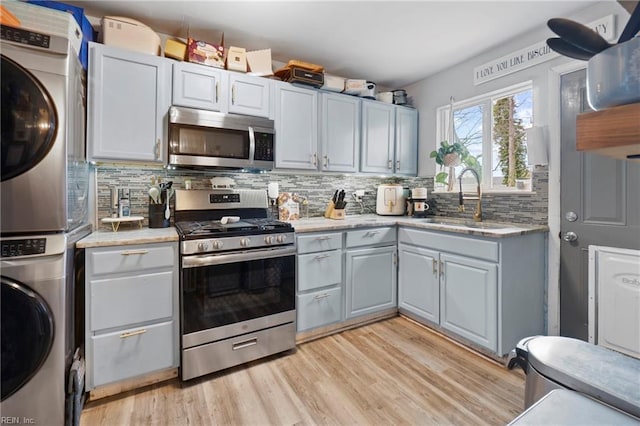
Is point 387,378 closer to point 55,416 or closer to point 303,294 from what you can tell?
point 303,294

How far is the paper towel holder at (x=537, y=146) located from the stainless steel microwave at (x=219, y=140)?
1.98 meters

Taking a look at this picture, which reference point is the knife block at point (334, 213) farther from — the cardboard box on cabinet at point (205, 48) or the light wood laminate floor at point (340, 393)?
the cardboard box on cabinet at point (205, 48)

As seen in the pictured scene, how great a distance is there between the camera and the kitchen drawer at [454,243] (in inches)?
82.5

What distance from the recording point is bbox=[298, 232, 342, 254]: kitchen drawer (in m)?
2.37

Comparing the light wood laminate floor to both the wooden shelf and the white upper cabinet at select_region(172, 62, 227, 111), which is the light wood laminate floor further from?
the white upper cabinet at select_region(172, 62, 227, 111)

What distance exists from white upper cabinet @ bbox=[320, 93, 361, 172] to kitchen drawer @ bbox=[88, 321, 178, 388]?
181 cm

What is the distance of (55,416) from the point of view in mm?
1403

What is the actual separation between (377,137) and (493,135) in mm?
1053

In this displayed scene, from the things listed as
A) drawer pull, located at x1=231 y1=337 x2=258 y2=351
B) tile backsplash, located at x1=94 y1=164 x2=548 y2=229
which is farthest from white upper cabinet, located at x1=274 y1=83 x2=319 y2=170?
drawer pull, located at x1=231 y1=337 x2=258 y2=351

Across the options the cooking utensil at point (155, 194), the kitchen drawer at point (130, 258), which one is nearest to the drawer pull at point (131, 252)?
the kitchen drawer at point (130, 258)

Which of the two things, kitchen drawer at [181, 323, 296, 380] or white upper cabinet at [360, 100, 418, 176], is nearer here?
kitchen drawer at [181, 323, 296, 380]

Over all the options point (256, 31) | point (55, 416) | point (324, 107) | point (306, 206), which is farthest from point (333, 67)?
point (55, 416)

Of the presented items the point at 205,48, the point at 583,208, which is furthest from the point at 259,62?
the point at 583,208

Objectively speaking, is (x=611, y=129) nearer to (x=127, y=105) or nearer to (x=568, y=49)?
(x=568, y=49)
